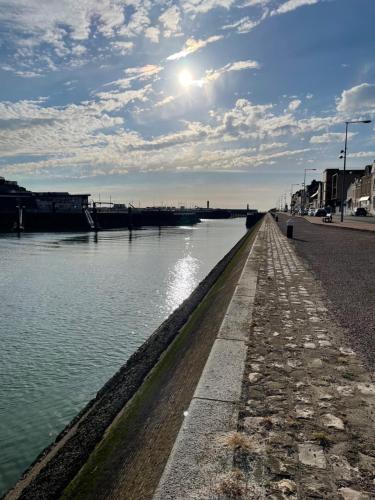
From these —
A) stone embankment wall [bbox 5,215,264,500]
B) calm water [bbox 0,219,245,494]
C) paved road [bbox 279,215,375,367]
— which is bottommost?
calm water [bbox 0,219,245,494]

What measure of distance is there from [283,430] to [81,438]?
8.22 feet

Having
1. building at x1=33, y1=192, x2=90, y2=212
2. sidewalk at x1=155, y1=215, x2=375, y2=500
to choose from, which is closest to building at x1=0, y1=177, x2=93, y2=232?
building at x1=33, y1=192, x2=90, y2=212

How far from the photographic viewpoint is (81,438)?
4.44 metres

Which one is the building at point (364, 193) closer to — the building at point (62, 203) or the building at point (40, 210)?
the building at point (40, 210)

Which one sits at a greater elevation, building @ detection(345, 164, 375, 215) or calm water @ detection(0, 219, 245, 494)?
building @ detection(345, 164, 375, 215)

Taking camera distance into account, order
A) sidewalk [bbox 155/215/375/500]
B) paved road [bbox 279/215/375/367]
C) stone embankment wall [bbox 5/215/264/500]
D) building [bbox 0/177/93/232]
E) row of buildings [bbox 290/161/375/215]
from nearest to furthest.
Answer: sidewalk [bbox 155/215/375/500] < stone embankment wall [bbox 5/215/264/500] < paved road [bbox 279/215/375/367] < row of buildings [bbox 290/161/375/215] < building [bbox 0/177/93/232]

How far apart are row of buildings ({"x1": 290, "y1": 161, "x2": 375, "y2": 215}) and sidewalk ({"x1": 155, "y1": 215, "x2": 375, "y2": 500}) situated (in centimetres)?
4526

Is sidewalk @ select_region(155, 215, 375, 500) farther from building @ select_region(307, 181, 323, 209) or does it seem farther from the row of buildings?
building @ select_region(307, 181, 323, 209)

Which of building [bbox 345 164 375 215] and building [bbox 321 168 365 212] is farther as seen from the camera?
building [bbox 321 168 365 212]

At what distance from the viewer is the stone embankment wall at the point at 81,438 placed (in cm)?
371

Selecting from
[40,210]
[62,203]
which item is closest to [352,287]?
[62,203]

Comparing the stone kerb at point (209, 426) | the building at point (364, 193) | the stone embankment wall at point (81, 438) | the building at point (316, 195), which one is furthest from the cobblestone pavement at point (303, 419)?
the building at point (316, 195)

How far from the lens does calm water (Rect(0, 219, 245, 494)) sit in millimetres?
6551

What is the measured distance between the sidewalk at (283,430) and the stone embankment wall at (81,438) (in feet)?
4.53
